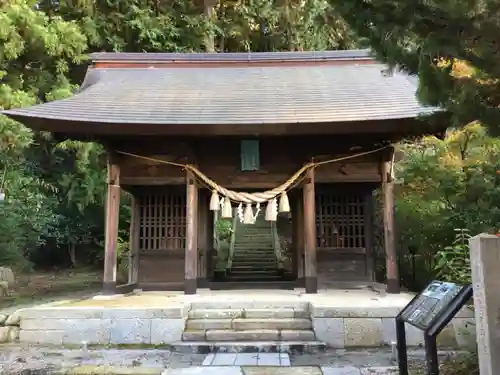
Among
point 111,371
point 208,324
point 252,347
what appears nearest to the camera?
point 111,371

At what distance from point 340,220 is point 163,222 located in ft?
12.3

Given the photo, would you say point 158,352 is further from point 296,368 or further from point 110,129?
point 110,129

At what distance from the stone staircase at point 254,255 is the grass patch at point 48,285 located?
→ 371 centimetres

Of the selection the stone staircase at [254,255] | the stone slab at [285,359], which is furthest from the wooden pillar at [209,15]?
the stone slab at [285,359]

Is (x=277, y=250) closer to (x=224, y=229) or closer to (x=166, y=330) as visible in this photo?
(x=224, y=229)

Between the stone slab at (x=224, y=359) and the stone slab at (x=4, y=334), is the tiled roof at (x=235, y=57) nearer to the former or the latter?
the stone slab at (x=4, y=334)

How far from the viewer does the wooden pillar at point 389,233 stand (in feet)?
26.6

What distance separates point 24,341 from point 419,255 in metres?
7.42

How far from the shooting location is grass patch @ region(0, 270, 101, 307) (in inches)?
384

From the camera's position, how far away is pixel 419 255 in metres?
9.97

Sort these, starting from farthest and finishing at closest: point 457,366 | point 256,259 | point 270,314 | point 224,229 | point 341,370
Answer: point 224,229
point 256,259
point 270,314
point 341,370
point 457,366

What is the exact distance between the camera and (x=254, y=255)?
582 inches

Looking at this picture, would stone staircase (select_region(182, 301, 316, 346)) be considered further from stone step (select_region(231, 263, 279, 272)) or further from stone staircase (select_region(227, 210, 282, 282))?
stone step (select_region(231, 263, 279, 272))

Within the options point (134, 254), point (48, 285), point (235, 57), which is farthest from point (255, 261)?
point (235, 57)
